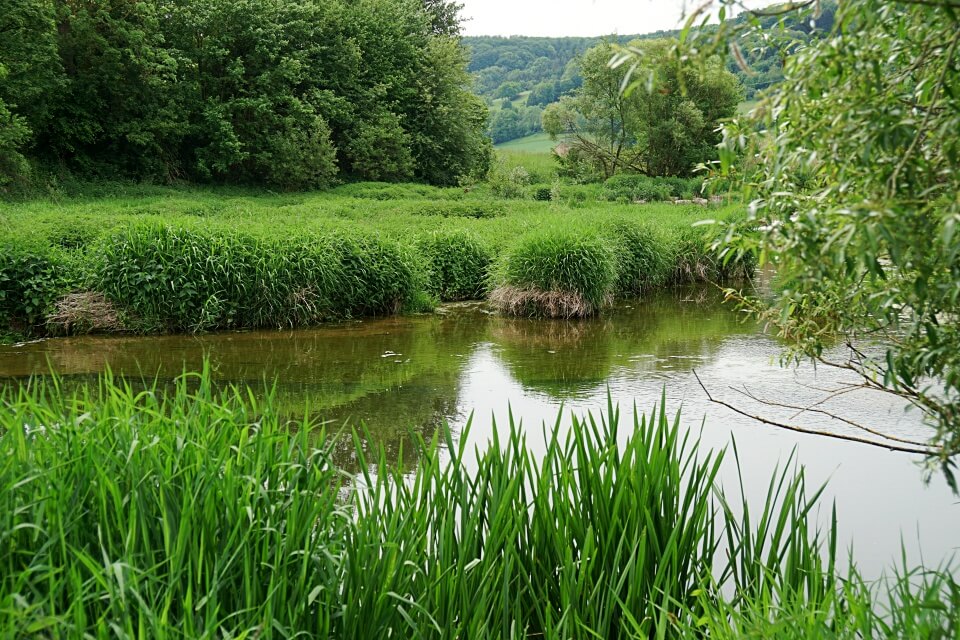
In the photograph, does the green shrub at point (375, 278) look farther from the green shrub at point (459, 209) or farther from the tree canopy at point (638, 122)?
the tree canopy at point (638, 122)

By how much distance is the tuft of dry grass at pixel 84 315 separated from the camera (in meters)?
9.04

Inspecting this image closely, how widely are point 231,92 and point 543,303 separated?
1952 cm

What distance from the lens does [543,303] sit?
10859 mm

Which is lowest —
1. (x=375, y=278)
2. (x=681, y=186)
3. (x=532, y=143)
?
(x=375, y=278)

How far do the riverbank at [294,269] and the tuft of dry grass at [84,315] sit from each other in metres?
0.01

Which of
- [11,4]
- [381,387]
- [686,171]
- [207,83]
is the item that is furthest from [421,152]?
[381,387]

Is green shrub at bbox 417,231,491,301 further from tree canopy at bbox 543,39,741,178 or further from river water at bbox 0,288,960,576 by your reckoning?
tree canopy at bbox 543,39,741,178

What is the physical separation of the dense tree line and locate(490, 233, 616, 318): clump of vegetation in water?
1352 centimetres

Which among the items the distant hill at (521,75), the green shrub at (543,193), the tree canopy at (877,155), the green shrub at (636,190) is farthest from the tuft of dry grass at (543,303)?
the distant hill at (521,75)

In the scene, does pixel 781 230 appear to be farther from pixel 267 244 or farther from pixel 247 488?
pixel 267 244

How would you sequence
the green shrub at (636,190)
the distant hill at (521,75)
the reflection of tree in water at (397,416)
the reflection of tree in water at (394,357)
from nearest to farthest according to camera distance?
the reflection of tree in water at (397,416)
the reflection of tree in water at (394,357)
the green shrub at (636,190)
the distant hill at (521,75)

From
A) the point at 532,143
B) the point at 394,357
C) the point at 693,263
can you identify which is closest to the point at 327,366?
the point at 394,357

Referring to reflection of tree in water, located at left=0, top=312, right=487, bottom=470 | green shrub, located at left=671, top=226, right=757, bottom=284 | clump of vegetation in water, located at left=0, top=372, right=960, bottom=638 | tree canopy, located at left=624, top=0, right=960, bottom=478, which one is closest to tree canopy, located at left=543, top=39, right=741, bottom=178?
green shrub, located at left=671, top=226, right=757, bottom=284

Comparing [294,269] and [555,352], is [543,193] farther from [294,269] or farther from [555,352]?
[555,352]
